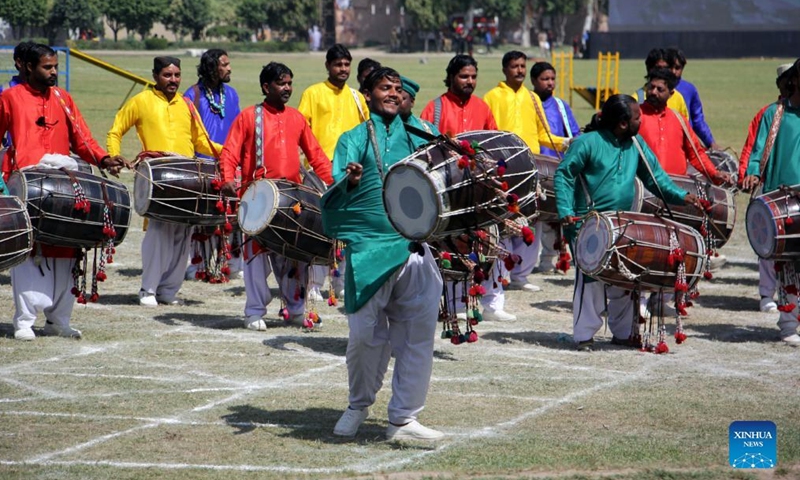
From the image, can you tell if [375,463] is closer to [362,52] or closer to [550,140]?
[550,140]

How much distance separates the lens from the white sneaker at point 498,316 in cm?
1037

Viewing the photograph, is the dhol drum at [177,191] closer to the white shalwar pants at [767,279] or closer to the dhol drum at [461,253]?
the dhol drum at [461,253]

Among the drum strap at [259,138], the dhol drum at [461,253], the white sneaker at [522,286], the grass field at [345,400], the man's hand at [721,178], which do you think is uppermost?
the drum strap at [259,138]

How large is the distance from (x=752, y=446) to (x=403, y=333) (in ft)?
6.01

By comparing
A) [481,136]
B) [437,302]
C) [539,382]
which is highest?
[481,136]

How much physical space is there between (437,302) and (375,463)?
3.00 ft

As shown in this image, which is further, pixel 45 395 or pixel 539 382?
pixel 539 382

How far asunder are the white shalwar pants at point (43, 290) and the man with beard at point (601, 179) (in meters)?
3.51

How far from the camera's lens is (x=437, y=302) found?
6.70m

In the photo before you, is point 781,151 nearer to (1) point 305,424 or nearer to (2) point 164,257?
(1) point 305,424

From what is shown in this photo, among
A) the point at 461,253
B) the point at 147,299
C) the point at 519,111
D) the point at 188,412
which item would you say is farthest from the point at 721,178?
the point at 188,412

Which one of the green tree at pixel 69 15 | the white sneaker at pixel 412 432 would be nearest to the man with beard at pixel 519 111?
the white sneaker at pixel 412 432

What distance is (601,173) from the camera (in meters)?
8.95

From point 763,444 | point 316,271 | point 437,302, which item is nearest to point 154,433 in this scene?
point 437,302
